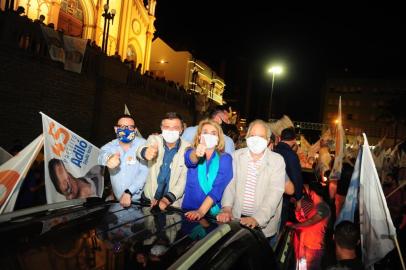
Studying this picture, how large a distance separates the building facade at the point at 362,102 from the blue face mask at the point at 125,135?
85590 mm

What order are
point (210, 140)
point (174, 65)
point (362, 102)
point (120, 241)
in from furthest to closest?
1. point (362, 102)
2. point (174, 65)
3. point (210, 140)
4. point (120, 241)

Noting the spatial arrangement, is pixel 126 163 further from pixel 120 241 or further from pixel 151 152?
pixel 120 241

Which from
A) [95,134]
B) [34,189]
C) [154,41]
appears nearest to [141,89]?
[95,134]

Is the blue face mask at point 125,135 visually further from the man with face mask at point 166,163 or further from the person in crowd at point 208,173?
A: the person in crowd at point 208,173

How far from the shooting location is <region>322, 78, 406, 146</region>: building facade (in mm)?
85562

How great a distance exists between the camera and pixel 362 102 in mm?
87562

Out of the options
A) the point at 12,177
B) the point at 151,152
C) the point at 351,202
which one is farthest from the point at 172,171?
the point at 351,202

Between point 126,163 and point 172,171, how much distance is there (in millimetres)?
872

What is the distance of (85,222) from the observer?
2.37m

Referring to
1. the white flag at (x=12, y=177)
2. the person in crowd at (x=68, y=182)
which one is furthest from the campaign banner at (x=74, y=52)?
the white flag at (x=12, y=177)

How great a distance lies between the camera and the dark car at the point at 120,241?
1.78m

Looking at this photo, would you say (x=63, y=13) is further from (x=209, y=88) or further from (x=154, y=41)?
(x=209, y=88)

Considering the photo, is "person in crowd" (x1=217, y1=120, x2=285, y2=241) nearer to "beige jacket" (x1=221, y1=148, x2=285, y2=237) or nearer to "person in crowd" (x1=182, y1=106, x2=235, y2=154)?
"beige jacket" (x1=221, y1=148, x2=285, y2=237)

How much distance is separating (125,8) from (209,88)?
22.9 m
